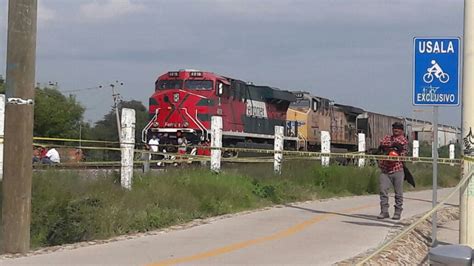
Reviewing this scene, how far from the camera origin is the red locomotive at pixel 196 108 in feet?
105

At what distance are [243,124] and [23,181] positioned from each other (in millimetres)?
25556

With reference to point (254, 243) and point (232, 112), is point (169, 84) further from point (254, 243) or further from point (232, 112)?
point (254, 243)

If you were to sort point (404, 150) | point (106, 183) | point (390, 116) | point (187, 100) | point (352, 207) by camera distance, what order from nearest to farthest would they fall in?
1. point (106, 183)
2. point (404, 150)
3. point (352, 207)
4. point (187, 100)
5. point (390, 116)

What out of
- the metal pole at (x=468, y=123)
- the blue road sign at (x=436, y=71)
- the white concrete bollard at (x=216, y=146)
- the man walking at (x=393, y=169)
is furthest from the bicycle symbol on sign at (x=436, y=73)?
the white concrete bollard at (x=216, y=146)

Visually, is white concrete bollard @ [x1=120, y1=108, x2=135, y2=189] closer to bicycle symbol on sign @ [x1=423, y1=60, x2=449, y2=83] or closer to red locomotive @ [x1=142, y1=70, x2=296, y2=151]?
bicycle symbol on sign @ [x1=423, y1=60, x2=449, y2=83]

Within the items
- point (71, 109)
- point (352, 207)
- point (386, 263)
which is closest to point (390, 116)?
point (71, 109)

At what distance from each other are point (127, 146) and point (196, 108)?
1742cm

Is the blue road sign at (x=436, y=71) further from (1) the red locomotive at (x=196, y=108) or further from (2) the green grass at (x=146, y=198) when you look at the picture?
(1) the red locomotive at (x=196, y=108)

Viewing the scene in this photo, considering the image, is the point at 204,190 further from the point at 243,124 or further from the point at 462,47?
the point at 243,124

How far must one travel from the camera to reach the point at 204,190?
51.6ft

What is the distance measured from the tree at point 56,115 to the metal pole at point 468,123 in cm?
4077

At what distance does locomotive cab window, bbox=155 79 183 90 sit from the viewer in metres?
33.0

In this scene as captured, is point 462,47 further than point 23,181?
Yes

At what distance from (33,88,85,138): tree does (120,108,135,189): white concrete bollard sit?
116 feet
